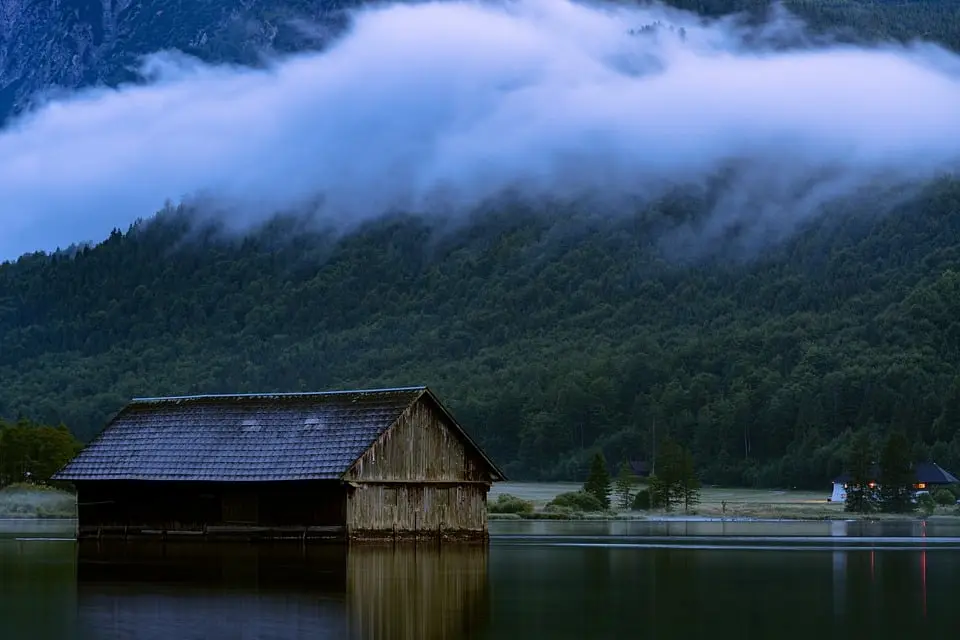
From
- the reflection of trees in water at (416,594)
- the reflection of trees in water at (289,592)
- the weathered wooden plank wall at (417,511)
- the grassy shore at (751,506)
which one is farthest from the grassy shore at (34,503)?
the reflection of trees in water at (416,594)

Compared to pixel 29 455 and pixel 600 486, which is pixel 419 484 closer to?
pixel 29 455

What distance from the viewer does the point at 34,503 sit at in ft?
297

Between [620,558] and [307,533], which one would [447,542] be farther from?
[620,558]

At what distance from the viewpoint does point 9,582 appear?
38.7 m

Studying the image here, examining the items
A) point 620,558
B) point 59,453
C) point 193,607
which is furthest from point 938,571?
point 59,453

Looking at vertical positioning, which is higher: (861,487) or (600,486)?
(600,486)

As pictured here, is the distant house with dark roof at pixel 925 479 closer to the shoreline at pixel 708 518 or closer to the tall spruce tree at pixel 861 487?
the tall spruce tree at pixel 861 487

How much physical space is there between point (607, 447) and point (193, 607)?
6257 inches

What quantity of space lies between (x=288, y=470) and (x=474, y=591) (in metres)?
20.1

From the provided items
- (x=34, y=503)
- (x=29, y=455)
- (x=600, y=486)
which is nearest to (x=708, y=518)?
(x=600, y=486)

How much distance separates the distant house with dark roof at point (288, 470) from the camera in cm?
5584

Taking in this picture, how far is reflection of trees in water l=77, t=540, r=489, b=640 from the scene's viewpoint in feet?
95.8

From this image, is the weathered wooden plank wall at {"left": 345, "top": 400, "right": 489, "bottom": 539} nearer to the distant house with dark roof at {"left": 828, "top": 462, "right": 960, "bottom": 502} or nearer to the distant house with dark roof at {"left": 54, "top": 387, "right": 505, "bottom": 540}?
the distant house with dark roof at {"left": 54, "top": 387, "right": 505, "bottom": 540}

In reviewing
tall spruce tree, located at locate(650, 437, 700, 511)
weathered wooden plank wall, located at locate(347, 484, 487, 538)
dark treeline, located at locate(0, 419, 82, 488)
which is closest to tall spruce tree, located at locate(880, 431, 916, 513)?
tall spruce tree, located at locate(650, 437, 700, 511)
